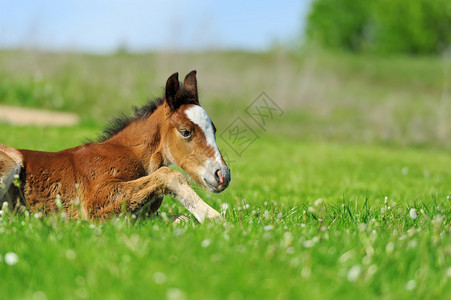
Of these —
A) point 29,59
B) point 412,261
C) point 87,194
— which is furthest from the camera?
point 29,59

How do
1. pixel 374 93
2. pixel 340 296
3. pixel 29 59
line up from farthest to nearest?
1. pixel 374 93
2. pixel 29 59
3. pixel 340 296

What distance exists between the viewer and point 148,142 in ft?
15.6

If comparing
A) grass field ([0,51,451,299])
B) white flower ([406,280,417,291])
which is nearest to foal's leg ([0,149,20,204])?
grass field ([0,51,451,299])

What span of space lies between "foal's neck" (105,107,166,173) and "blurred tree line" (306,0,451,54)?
4950 cm

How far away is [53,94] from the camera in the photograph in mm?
18781

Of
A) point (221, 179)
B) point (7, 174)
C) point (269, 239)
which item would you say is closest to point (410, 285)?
point (269, 239)

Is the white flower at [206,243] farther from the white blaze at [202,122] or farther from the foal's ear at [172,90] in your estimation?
the foal's ear at [172,90]

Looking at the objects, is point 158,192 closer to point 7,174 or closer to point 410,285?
point 7,174

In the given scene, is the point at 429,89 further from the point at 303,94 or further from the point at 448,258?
the point at 448,258

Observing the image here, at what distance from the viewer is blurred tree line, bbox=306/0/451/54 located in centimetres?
5491

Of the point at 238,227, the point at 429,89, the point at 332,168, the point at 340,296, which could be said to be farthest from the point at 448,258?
the point at 429,89

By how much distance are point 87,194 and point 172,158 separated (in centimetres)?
81

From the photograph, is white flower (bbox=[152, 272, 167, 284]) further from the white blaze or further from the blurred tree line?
the blurred tree line

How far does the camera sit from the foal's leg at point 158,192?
14.2 feet
